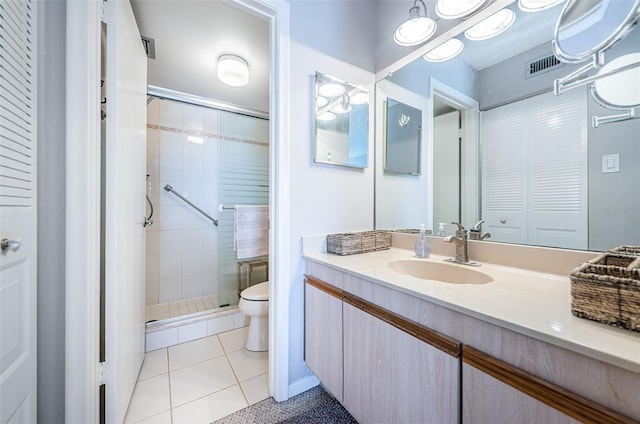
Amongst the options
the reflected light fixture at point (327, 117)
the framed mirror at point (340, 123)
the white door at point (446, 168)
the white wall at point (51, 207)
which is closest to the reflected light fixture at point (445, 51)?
the white door at point (446, 168)

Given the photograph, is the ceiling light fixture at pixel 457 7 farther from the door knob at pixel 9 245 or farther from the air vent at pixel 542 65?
the door knob at pixel 9 245

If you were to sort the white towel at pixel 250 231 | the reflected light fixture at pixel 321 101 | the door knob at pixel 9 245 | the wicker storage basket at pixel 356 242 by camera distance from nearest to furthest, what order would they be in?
1. the door knob at pixel 9 245
2. the wicker storage basket at pixel 356 242
3. the reflected light fixture at pixel 321 101
4. the white towel at pixel 250 231

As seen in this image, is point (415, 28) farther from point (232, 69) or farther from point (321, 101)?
point (232, 69)

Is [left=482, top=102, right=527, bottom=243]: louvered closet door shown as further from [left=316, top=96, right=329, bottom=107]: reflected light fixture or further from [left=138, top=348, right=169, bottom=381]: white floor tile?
[left=138, top=348, right=169, bottom=381]: white floor tile

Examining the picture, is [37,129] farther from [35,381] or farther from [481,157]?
[481,157]

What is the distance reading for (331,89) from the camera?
1474 mm

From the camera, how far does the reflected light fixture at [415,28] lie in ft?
4.20

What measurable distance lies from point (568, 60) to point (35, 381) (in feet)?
7.17

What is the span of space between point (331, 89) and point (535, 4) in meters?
0.95

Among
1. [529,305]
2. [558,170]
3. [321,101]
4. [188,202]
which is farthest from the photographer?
[188,202]

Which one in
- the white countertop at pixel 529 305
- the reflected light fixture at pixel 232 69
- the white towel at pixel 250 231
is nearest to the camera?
the white countertop at pixel 529 305

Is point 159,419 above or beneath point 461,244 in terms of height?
beneath

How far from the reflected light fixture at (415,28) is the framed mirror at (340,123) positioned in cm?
35

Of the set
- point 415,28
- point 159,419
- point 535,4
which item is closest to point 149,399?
point 159,419
